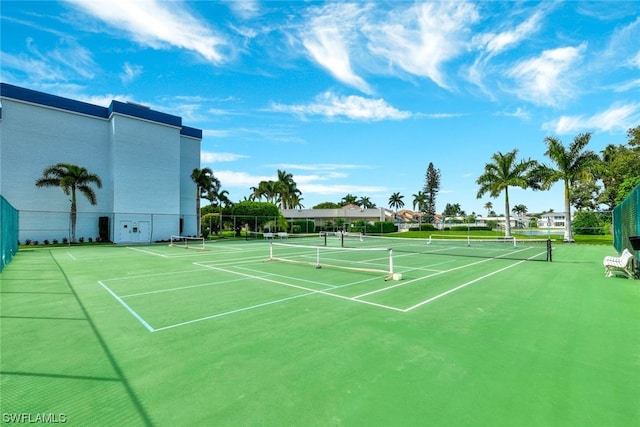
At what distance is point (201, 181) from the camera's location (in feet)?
118

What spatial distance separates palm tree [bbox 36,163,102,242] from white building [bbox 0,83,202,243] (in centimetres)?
130

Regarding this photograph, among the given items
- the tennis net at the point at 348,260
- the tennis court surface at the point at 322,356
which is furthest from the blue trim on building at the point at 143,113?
the tennis court surface at the point at 322,356

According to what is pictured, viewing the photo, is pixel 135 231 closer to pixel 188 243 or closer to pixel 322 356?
pixel 188 243

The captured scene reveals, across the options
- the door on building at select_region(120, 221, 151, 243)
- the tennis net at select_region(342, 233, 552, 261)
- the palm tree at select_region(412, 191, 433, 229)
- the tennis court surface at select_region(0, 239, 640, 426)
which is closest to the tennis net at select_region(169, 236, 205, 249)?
the door on building at select_region(120, 221, 151, 243)

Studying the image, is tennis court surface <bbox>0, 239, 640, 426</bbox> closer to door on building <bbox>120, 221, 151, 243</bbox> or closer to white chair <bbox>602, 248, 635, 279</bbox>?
white chair <bbox>602, 248, 635, 279</bbox>

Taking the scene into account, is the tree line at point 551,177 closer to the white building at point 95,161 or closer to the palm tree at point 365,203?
the white building at point 95,161

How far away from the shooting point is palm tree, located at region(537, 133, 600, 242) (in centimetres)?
2700

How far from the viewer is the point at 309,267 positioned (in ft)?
40.9

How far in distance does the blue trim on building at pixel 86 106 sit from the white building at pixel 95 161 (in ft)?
0.22

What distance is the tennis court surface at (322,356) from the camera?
2.97 meters

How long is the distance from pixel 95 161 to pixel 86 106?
5658 millimetres

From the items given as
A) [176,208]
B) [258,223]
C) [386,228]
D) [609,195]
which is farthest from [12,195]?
[609,195]

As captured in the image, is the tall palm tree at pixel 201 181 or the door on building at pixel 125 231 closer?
the door on building at pixel 125 231

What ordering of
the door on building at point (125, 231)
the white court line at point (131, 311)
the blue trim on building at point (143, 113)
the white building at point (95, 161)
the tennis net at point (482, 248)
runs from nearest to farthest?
the white court line at point (131, 311)
the tennis net at point (482, 248)
the white building at point (95, 161)
the door on building at point (125, 231)
the blue trim on building at point (143, 113)
